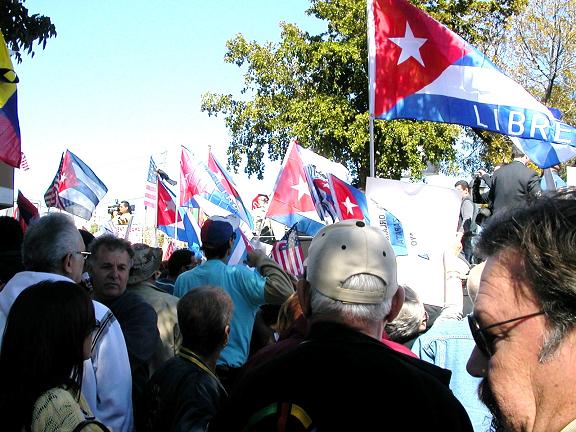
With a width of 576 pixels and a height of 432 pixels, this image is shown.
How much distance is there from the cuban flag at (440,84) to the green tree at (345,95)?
67.2 feet

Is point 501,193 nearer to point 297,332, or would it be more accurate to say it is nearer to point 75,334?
point 297,332

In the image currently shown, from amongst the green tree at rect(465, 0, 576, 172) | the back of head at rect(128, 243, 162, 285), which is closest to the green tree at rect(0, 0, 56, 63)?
the back of head at rect(128, 243, 162, 285)

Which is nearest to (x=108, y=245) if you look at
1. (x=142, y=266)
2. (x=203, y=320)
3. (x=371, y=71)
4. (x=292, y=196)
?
(x=142, y=266)

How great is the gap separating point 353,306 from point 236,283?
339 cm

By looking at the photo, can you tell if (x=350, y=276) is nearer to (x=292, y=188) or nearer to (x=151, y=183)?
(x=292, y=188)

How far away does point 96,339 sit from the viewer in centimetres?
377

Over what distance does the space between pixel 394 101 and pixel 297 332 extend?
4478 mm

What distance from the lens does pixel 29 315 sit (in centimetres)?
307

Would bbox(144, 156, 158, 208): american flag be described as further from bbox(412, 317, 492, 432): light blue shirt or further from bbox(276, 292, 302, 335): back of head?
bbox(412, 317, 492, 432): light blue shirt

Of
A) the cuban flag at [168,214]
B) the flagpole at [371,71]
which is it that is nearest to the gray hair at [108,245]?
the flagpole at [371,71]

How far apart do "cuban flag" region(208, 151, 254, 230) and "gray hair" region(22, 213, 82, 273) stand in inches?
314

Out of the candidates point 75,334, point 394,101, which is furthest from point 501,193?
point 75,334

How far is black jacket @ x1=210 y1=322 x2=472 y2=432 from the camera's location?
204 cm

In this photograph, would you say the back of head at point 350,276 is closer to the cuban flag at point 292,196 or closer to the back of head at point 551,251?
the back of head at point 551,251
